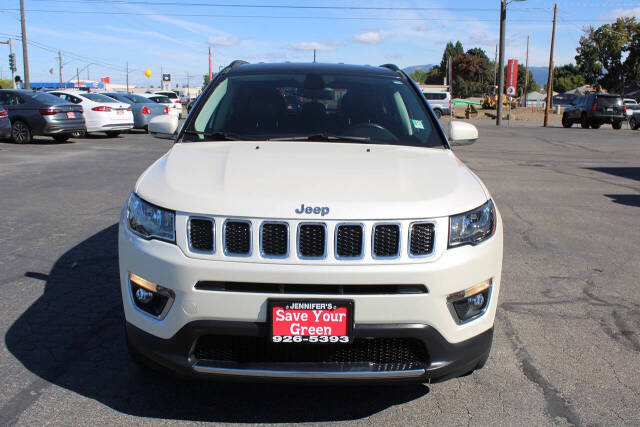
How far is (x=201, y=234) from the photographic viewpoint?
2.62 meters

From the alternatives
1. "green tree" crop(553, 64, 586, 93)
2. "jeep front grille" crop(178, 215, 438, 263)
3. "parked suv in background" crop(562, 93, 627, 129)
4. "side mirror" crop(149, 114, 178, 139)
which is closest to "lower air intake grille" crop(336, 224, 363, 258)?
"jeep front grille" crop(178, 215, 438, 263)

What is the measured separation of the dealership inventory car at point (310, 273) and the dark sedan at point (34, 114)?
1547 cm

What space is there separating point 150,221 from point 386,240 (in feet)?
3.43

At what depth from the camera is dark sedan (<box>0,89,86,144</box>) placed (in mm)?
16844

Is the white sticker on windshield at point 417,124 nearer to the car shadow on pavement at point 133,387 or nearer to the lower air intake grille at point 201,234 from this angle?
the car shadow on pavement at point 133,387

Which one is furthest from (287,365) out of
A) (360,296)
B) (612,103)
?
(612,103)

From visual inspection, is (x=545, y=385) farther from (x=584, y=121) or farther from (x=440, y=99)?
(x=440, y=99)

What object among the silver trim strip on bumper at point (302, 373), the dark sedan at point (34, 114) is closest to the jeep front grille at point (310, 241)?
the silver trim strip on bumper at point (302, 373)

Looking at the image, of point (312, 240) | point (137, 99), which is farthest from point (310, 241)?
point (137, 99)

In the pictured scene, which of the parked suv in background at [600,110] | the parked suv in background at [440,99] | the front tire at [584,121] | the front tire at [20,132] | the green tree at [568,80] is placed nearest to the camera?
the front tire at [20,132]

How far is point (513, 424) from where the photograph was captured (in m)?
2.86

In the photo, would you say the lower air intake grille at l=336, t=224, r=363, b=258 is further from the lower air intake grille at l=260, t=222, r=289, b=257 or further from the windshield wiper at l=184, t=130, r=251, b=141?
the windshield wiper at l=184, t=130, r=251, b=141

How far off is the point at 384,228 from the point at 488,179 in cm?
930

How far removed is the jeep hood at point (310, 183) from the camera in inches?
103
